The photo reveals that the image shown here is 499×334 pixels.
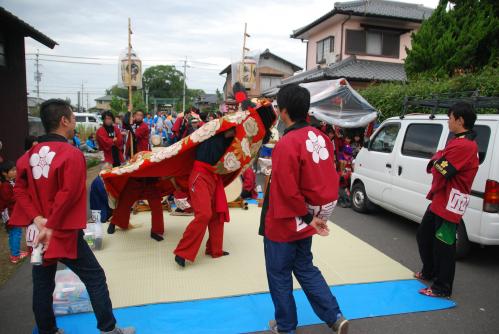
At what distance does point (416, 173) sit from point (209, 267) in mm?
3061

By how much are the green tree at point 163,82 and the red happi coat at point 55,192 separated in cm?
6089

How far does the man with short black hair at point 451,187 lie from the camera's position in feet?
10.6

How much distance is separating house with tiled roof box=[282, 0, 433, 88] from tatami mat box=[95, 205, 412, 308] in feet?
42.1

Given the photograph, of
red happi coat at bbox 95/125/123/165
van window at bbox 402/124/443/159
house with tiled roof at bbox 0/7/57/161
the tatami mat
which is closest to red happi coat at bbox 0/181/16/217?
the tatami mat

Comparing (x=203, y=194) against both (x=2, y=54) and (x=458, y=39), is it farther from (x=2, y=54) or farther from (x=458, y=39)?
(x=458, y=39)

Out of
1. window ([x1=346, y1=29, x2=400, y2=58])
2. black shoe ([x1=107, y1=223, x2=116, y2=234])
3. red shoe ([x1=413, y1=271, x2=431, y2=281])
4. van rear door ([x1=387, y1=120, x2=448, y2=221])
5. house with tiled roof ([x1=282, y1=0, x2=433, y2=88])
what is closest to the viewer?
red shoe ([x1=413, y1=271, x2=431, y2=281])

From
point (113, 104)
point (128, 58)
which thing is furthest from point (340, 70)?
point (113, 104)

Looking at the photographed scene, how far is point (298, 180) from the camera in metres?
2.45

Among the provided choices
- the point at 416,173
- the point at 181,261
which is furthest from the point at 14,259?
the point at 416,173

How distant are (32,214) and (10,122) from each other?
9.22m

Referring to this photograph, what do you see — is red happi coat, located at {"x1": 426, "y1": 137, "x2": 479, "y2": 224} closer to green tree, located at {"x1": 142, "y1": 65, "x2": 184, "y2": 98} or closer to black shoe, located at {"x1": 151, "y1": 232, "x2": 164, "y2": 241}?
black shoe, located at {"x1": 151, "y1": 232, "x2": 164, "y2": 241}

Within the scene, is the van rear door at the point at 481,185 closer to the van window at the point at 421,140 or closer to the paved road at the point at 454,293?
the paved road at the point at 454,293

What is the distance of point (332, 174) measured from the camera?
2.53 m

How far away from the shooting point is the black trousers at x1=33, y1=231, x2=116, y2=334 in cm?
249
